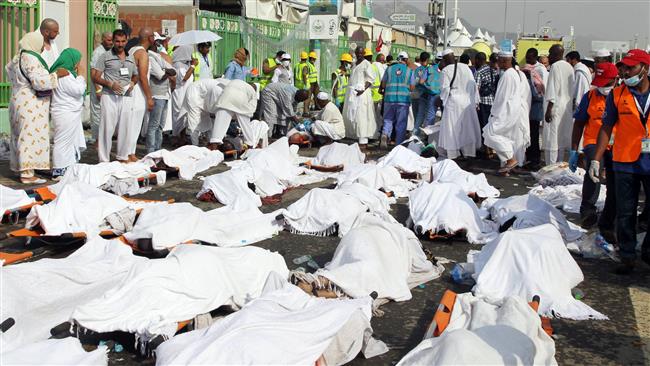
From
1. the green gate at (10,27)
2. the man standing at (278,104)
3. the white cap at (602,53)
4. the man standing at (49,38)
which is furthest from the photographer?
the man standing at (278,104)

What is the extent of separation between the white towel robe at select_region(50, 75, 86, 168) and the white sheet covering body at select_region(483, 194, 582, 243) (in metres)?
5.21

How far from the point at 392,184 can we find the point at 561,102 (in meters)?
3.30

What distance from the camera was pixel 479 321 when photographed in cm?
438

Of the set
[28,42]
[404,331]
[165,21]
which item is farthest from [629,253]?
[165,21]

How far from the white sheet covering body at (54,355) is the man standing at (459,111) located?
886 centimetres

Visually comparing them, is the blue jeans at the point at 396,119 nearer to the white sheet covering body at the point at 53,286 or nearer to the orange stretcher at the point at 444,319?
the white sheet covering body at the point at 53,286

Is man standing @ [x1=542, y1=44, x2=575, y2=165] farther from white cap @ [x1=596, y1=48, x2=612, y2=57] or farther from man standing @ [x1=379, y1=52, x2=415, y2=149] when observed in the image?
man standing @ [x1=379, y1=52, x2=415, y2=149]

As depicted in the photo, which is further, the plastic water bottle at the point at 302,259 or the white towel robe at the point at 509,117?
the white towel robe at the point at 509,117

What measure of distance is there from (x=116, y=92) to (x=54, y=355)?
6.71 m

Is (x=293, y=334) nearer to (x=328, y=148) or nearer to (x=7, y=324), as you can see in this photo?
(x=7, y=324)

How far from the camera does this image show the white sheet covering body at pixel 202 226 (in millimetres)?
6305

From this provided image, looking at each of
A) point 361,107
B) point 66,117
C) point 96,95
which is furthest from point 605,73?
point 96,95

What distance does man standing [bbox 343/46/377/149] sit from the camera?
1404 centimetres

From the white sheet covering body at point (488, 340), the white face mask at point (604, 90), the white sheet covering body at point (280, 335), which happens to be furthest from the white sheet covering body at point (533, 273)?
the white face mask at point (604, 90)
